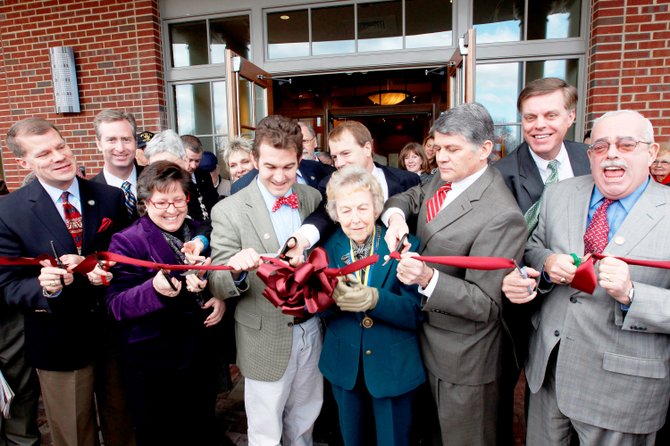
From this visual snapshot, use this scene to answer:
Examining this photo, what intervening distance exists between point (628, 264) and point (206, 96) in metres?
5.64

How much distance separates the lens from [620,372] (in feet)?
5.50

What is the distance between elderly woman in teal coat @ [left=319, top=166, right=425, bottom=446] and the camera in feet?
6.56

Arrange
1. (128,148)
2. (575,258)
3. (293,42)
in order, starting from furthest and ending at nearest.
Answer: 1. (293,42)
2. (128,148)
3. (575,258)

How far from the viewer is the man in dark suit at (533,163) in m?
2.26

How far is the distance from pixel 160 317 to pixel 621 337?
7.14 feet

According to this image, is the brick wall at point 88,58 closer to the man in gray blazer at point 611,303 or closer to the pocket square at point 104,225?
the pocket square at point 104,225

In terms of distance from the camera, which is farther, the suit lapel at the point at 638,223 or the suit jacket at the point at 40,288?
the suit jacket at the point at 40,288

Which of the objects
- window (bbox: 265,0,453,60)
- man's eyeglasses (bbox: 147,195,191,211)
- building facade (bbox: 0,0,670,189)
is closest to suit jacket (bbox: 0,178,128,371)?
man's eyeglasses (bbox: 147,195,191,211)

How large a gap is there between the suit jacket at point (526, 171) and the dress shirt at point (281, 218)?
1.25 m

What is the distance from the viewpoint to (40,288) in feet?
6.91

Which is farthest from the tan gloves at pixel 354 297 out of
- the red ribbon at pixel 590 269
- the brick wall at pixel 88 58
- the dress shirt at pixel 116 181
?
the brick wall at pixel 88 58

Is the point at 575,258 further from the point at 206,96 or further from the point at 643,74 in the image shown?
the point at 206,96

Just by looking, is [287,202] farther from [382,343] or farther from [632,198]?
[632,198]

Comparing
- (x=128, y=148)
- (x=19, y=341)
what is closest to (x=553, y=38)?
(x=128, y=148)
